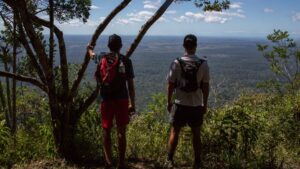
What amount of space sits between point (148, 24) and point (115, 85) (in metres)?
1.35

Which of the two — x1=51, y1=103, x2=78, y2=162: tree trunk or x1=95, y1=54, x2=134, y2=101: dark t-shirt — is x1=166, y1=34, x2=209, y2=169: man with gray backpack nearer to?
x1=95, y1=54, x2=134, y2=101: dark t-shirt

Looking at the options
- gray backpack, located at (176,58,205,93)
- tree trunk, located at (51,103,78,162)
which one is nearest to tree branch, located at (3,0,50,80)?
tree trunk, located at (51,103,78,162)

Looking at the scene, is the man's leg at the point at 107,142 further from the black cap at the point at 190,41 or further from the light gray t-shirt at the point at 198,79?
the black cap at the point at 190,41

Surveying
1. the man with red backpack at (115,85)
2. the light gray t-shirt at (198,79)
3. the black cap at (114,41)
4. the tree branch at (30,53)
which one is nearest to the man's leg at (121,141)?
the man with red backpack at (115,85)

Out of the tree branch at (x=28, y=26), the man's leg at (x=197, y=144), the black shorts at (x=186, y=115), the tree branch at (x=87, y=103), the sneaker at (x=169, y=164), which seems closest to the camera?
the tree branch at (x=28, y=26)

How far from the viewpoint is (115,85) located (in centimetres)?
556

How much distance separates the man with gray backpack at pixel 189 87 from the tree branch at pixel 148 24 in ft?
2.70

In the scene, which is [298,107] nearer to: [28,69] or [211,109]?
[211,109]

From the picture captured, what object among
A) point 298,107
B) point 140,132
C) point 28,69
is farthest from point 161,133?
point 28,69

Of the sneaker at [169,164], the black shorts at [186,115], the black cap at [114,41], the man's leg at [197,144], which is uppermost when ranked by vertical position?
the black cap at [114,41]

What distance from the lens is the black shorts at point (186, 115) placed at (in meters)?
5.87

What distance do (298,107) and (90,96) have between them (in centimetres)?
683

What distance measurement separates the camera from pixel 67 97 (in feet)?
20.7

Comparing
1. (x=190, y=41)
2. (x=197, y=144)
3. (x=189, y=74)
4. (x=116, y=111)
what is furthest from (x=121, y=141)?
(x=190, y=41)
